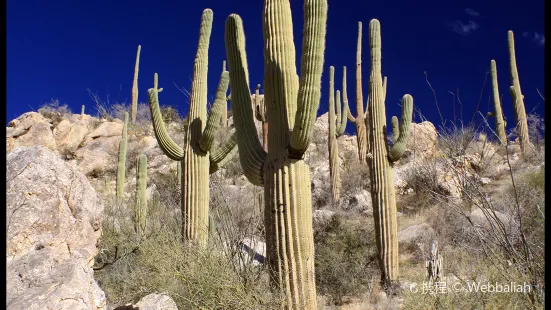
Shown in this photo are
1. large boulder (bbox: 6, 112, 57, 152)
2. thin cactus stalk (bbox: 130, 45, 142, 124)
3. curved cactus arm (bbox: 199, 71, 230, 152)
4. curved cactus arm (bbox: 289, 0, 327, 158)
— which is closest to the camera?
curved cactus arm (bbox: 289, 0, 327, 158)

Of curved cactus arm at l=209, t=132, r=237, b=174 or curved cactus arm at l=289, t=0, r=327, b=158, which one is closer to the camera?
curved cactus arm at l=289, t=0, r=327, b=158

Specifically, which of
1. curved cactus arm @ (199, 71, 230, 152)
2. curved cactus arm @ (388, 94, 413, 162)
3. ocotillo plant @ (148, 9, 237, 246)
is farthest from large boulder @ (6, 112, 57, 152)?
curved cactus arm @ (388, 94, 413, 162)

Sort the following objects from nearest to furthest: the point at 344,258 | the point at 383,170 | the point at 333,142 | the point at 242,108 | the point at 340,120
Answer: the point at 242,108
the point at 383,170
the point at 344,258
the point at 333,142
the point at 340,120

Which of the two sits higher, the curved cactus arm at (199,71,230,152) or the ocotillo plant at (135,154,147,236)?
Answer: the curved cactus arm at (199,71,230,152)

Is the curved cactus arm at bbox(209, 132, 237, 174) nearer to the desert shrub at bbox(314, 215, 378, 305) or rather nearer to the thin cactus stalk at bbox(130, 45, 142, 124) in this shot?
the desert shrub at bbox(314, 215, 378, 305)

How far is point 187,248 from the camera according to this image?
6547mm

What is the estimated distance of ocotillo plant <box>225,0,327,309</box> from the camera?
15.5ft

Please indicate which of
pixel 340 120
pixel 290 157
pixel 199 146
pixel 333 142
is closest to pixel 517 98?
pixel 340 120

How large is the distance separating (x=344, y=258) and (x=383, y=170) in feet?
7.30

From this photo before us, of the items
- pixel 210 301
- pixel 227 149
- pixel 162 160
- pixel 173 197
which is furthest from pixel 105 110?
pixel 210 301

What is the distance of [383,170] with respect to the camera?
786 cm

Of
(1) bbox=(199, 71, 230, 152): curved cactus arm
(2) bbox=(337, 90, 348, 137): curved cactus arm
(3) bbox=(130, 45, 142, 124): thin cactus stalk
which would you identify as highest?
(3) bbox=(130, 45, 142, 124): thin cactus stalk

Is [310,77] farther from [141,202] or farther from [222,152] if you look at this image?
[141,202]

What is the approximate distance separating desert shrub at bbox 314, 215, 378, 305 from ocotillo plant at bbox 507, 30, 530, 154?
835 cm
